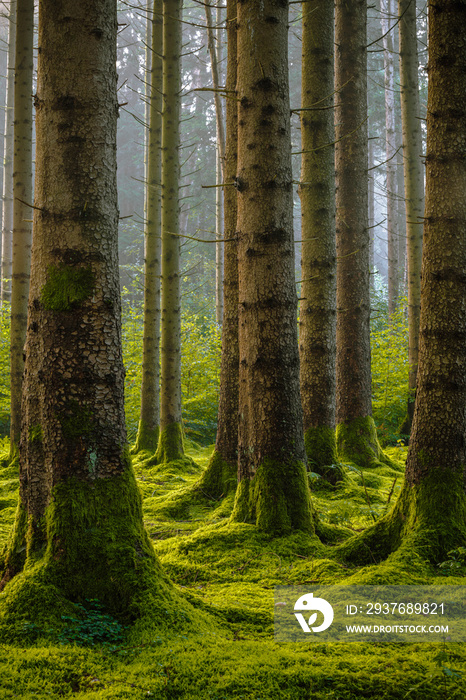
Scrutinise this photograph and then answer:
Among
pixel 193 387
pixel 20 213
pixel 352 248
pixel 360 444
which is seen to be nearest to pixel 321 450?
pixel 360 444

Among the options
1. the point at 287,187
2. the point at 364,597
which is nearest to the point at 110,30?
the point at 287,187

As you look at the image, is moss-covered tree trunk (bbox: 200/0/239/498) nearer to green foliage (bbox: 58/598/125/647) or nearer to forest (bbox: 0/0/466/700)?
forest (bbox: 0/0/466/700)

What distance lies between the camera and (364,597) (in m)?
3.26

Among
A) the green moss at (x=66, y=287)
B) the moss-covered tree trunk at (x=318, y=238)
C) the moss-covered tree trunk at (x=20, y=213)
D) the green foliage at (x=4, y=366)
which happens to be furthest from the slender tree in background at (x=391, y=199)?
the green moss at (x=66, y=287)

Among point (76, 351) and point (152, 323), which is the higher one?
point (152, 323)

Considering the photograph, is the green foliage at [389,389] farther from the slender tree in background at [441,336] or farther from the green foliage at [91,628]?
the green foliage at [91,628]

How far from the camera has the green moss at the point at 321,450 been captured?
6402 millimetres

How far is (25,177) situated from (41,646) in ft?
23.7

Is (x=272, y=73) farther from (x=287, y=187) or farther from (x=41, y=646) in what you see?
(x=41, y=646)

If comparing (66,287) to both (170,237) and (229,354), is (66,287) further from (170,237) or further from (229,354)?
(170,237)

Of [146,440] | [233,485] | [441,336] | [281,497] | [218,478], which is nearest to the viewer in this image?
[441,336]

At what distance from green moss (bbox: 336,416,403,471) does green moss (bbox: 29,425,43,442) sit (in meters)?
5.37

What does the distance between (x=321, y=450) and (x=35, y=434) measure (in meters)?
4.17

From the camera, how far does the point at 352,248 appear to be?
814 cm
